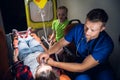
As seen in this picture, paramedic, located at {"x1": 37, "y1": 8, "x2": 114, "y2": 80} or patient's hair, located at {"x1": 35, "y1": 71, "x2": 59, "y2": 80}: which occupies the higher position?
paramedic, located at {"x1": 37, "y1": 8, "x2": 114, "y2": 80}

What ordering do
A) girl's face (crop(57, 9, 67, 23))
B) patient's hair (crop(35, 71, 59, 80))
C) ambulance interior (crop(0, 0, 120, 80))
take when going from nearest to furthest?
patient's hair (crop(35, 71, 59, 80)) → ambulance interior (crop(0, 0, 120, 80)) → girl's face (crop(57, 9, 67, 23))

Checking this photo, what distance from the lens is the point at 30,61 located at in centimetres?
237

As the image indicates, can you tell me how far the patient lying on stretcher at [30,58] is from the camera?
1.59m

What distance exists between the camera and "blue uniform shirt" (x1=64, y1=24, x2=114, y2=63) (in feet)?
5.32

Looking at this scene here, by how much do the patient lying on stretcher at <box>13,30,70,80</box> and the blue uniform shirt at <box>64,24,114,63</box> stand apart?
32 cm

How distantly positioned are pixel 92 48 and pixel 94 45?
0.16 feet

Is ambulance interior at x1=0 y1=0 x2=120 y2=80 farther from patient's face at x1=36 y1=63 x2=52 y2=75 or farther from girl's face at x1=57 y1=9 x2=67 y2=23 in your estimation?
patient's face at x1=36 y1=63 x2=52 y2=75

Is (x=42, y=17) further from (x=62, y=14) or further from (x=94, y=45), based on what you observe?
(x=94, y=45)

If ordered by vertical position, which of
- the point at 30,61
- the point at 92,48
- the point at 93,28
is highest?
the point at 93,28

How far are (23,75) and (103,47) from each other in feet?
2.92

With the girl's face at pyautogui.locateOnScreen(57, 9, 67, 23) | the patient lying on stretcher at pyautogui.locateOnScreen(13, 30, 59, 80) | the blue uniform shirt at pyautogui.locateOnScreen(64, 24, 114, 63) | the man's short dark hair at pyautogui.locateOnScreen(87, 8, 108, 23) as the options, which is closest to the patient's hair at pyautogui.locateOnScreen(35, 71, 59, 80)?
the patient lying on stretcher at pyautogui.locateOnScreen(13, 30, 59, 80)

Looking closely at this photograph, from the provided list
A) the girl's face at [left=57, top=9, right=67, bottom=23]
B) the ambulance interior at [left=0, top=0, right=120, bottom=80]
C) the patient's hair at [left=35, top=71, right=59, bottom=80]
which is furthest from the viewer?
the girl's face at [left=57, top=9, right=67, bottom=23]

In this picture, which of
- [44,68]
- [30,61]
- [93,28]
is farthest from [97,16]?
[30,61]

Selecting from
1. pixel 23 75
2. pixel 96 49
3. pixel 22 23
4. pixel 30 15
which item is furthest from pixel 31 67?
pixel 22 23
